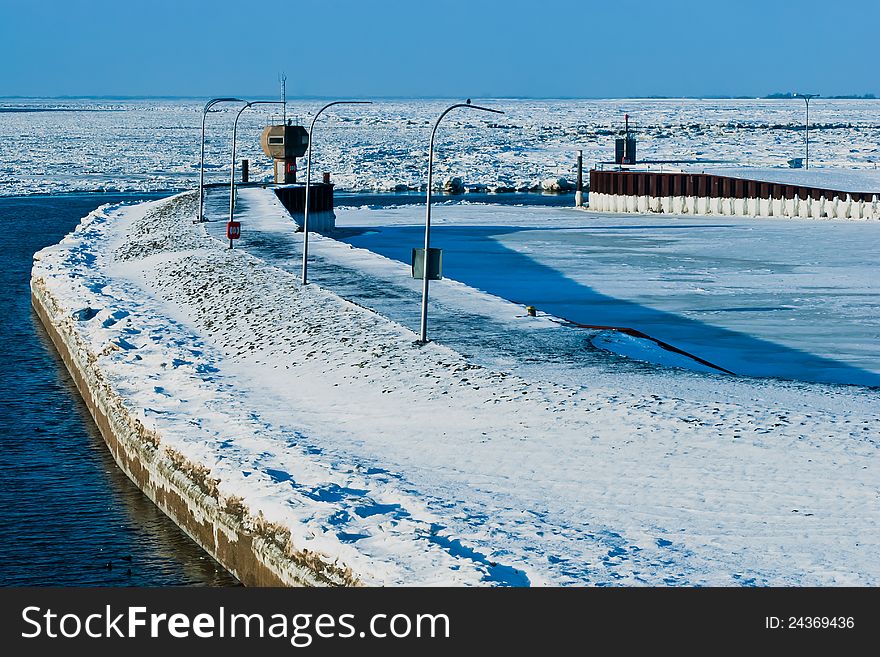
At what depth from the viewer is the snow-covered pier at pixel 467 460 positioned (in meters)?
14.3

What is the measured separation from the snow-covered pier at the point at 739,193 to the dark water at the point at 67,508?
1599 inches

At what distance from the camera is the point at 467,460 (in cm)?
1803

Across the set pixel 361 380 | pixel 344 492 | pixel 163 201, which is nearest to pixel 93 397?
pixel 361 380

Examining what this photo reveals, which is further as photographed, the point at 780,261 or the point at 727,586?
the point at 780,261

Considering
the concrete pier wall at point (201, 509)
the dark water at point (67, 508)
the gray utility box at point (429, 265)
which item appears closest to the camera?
the concrete pier wall at point (201, 509)

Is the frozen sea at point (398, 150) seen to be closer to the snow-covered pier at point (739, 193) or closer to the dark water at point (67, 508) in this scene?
the snow-covered pier at point (739, 193)

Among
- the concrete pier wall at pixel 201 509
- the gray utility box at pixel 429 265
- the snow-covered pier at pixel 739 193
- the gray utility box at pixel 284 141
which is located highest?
the gray utility box at pixel 284 141

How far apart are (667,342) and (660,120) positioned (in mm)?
173556

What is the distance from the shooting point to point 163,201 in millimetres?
67062

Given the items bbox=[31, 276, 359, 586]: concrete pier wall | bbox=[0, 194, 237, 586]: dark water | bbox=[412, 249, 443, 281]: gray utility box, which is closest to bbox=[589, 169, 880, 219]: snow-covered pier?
bbox=[412, 249, 443, 281]: gray utility box

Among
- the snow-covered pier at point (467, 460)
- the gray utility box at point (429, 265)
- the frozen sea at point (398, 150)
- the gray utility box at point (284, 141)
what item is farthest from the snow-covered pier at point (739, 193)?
the gray utility box at point (429, 265)

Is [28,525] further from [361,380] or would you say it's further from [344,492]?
[361,380]

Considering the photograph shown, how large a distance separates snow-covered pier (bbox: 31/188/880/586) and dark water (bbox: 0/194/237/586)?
355mm

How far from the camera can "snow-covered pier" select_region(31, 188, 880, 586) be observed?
14.3 m
